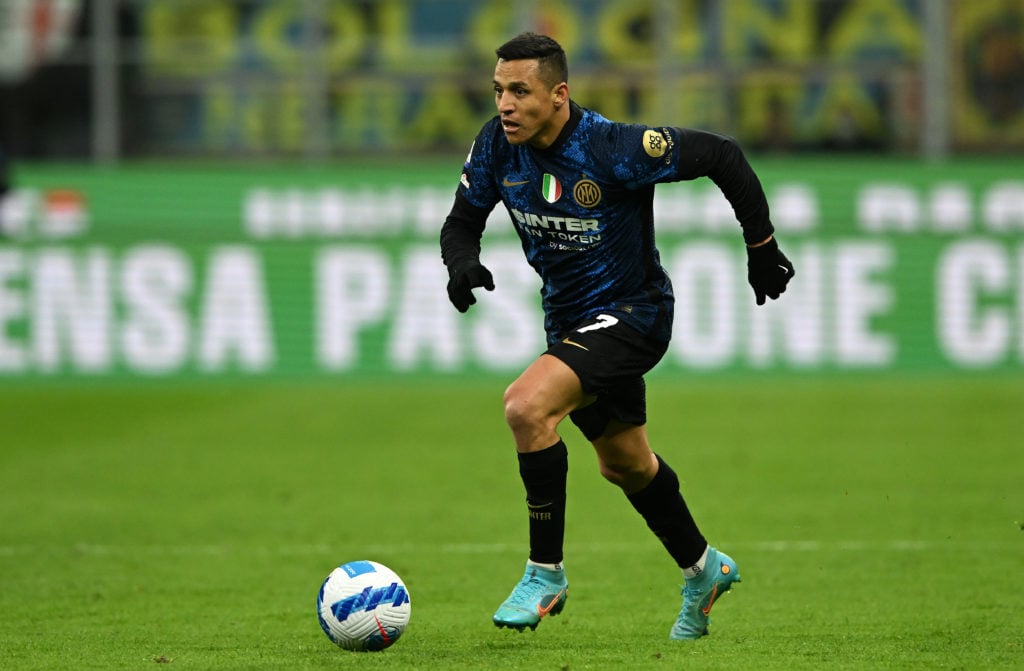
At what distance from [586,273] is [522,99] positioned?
710 mm

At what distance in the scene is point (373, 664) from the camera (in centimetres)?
588

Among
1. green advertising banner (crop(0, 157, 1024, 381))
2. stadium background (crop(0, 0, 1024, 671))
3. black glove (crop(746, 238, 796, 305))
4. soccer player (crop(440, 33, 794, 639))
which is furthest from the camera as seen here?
green advertising banner (crop(0, 157, 1024, 381))

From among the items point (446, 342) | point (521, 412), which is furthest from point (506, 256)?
point (521, 412)

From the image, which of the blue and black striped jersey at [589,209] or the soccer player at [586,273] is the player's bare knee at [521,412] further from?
the blue and black striped jersey at [589,209]

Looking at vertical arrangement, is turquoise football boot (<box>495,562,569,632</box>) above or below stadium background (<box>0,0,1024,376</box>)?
below

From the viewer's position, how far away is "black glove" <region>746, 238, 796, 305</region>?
6508 millimetres

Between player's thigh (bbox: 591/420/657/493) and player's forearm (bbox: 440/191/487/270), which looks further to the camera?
player's forearm (bbox: 440/191/487/270)

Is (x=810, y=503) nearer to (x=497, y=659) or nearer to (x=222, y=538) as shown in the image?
(x=222, y=538)

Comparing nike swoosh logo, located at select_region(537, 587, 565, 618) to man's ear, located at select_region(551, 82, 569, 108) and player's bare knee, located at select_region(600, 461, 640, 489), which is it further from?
man's ear, located at select_region(551, 82, 569, 108)

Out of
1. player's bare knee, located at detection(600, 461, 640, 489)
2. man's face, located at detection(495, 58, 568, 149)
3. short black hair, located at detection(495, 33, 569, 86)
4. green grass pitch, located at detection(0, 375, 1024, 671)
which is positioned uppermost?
short black hair, located at detection(495, 33, 569, 86)

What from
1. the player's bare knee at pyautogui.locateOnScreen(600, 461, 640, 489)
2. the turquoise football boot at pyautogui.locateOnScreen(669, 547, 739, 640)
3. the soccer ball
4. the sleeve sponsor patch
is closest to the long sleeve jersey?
the sleeve sponsor patch

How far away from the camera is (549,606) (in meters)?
6.23

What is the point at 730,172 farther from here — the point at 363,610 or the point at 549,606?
the point at 363,610

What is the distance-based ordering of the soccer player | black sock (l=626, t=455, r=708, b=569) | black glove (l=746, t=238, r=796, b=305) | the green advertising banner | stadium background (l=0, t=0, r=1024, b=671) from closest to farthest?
the soccer player, black glove (l=746, t=238, r=796, b=305), black sock (l=626, t=455, r=708, b=569), stadium background (l=0, t=0, r=1024, b=671), the green advertising banner
